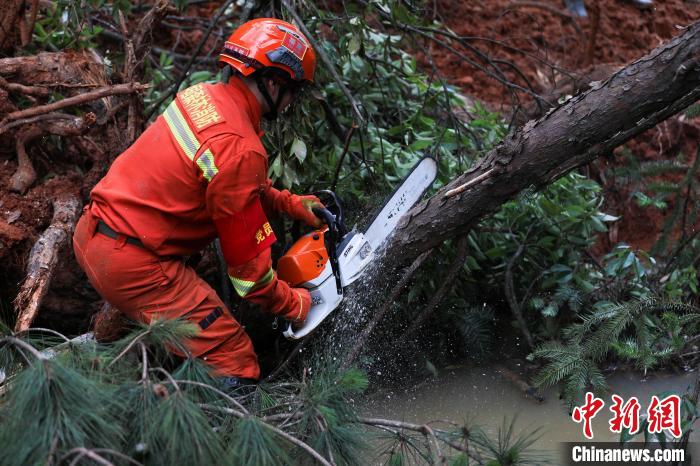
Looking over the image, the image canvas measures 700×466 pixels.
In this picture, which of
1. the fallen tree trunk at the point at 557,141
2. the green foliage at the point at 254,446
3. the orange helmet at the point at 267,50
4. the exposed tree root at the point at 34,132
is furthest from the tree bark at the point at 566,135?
the exposed tree root at the point at 34,132

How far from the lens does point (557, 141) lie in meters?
3.02

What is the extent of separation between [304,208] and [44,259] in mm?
1270

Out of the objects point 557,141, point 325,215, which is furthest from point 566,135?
point 325,215

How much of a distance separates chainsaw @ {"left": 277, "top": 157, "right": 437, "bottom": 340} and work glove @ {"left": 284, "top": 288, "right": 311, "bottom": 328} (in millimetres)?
38

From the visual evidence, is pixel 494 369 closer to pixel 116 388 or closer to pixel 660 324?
pixel 660 324

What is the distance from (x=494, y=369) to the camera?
4125 millimetres

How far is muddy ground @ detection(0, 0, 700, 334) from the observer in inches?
150

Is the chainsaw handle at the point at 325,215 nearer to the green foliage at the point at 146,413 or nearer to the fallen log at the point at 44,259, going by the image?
the green foliage at the point at 146,413

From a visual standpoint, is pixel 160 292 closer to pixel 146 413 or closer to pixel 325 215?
pixel 325 215

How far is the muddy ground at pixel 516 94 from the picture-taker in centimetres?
381

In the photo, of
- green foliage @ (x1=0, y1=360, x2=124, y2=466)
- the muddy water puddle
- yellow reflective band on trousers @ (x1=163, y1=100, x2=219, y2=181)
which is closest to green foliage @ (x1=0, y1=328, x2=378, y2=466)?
green foliage @ (x1=0, y1=360, x2=124, y2=466)

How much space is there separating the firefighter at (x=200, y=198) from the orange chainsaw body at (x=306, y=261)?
0.20m

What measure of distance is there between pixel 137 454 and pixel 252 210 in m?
1.19

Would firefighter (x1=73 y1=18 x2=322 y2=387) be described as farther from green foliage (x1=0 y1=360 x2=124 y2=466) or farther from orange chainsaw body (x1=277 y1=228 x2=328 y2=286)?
green foliage (x1=0 y1=360 x2=124 y2=466)
